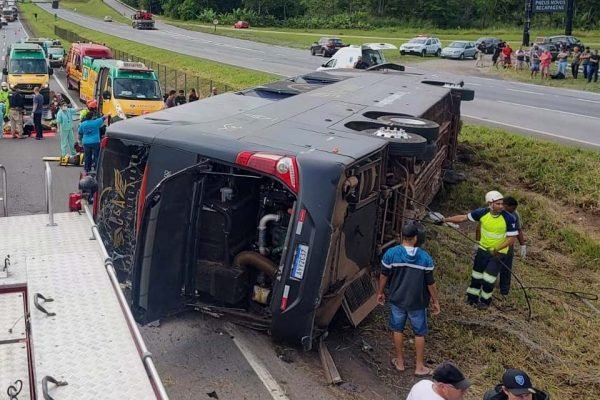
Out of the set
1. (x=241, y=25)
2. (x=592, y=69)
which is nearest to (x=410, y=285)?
(x=592, y=69)

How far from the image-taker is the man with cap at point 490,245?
848 cm

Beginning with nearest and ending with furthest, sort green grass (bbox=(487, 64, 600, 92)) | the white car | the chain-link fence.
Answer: the chain-link fence
green grass (bbox=(487, 64, 600, 92))
the white car

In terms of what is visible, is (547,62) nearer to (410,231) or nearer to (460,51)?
(460,51)

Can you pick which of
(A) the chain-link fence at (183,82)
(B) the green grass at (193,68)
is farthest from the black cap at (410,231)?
(B) the green grass at (193,68)

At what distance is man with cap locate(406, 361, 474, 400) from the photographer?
461 centimetres

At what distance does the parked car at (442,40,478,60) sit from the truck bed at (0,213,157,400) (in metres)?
40.0

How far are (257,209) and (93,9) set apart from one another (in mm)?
107246

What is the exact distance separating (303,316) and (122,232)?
2.55 m

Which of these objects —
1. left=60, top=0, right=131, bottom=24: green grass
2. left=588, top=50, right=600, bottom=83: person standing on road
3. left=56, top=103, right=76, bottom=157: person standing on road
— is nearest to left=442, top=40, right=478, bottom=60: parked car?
left=588, top=50, right=600, bottom=83: person standing on road

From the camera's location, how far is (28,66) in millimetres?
26234

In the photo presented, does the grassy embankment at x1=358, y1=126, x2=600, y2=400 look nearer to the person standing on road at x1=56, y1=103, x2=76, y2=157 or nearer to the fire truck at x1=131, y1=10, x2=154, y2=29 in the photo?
the person standing on road at x1=56, y1=103, x2=76, y2=157

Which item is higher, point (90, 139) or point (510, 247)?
point (90, 139)

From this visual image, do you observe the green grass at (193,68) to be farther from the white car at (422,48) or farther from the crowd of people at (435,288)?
the crowd of people at (435,288)

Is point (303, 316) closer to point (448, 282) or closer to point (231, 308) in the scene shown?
point (231, 308)
